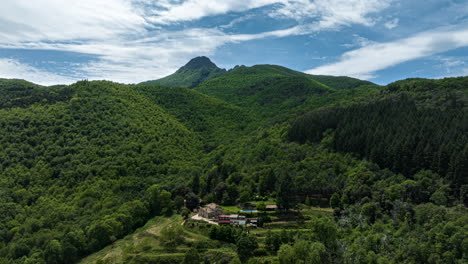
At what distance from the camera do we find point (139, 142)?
10981 centimetres

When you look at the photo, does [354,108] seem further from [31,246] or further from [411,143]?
[31,246]

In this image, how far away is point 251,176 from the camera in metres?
74.2

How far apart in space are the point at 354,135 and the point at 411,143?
1491 cm

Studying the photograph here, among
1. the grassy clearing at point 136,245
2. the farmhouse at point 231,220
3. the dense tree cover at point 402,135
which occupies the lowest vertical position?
the grassy clearing at point 136,245

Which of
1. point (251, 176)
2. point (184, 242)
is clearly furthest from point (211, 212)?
point (251, 176)

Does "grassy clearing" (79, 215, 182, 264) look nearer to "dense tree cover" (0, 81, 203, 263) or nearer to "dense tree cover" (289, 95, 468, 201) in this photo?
"dense tree cover" (0, 81, 203, 263)

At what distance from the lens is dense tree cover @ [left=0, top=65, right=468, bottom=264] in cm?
4691

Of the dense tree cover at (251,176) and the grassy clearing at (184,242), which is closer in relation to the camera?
the dense tree cover at (251,176)

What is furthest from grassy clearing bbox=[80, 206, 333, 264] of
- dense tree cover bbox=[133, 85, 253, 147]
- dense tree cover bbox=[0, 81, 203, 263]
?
dense tree cover bbox=[133, 85, 253, 147]

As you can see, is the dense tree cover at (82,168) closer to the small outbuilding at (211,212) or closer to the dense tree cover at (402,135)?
the small outbuilding at (211,212)

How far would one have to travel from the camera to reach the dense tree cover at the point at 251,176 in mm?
46906

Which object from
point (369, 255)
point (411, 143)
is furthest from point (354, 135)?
point (369, 255)

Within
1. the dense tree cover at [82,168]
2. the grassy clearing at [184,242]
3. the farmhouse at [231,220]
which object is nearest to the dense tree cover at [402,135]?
the grassy clearing at [184,242]

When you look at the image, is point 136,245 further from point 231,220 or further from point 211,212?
point 231,220
